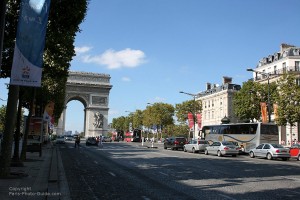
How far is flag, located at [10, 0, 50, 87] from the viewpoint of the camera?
10.8m

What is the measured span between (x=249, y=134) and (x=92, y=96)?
67.2 metres

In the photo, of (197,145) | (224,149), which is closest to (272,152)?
(224,149)

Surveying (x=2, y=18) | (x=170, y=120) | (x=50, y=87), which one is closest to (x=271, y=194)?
(x=2, y=18)

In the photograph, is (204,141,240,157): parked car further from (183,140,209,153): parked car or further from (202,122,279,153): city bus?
(183,140,209,153): parked car

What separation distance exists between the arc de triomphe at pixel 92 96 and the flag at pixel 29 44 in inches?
3500

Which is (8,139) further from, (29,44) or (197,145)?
(197,145)

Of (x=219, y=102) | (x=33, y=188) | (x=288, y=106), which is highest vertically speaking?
(x=219, y=102)

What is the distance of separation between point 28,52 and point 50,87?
26.2 m

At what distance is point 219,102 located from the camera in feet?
331

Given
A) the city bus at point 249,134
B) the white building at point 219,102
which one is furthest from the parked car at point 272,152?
the white building at point 219,102

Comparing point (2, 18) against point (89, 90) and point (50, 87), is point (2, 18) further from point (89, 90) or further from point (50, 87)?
point (89, 90)

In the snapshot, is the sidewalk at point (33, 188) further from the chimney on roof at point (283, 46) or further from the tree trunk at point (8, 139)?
the chimney on roof at point (283, 46)

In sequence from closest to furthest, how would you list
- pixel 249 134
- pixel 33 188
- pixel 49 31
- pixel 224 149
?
1. pixel 33 188
2. pixel 49 31
3. pixel 224 149
4. pixel 249 134

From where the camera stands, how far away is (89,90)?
102 metres
